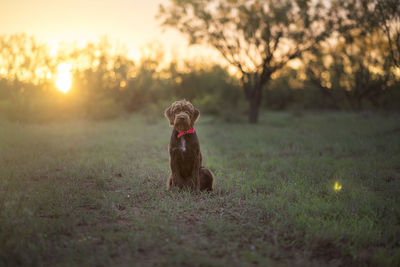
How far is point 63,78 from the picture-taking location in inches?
737

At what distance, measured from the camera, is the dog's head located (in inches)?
171

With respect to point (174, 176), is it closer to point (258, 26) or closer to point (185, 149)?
point (185, 149)

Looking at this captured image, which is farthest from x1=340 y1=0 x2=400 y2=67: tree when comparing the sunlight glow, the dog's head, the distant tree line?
the sunlight glow

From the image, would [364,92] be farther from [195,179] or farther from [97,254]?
[97,254]

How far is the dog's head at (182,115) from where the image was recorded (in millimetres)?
4344

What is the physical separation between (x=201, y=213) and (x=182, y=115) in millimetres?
1601

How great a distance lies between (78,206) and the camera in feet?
14.2

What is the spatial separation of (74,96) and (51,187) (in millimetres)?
17110

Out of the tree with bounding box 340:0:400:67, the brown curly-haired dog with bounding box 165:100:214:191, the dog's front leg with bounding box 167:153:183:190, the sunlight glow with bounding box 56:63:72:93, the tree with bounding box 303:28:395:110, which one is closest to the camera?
the brown curly-haired dog with bounding box 165:100:214:191

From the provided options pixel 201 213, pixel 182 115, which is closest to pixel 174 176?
pixel 201 213

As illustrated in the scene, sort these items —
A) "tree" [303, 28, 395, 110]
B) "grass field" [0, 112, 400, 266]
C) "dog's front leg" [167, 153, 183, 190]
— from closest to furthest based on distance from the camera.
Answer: "grass field" [0, 112, 400, 266] < "dog's front leg" [167, 153, 183, 190] < "tree" [303, 28, 395, 110]

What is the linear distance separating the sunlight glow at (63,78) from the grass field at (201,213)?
11259 millimetres

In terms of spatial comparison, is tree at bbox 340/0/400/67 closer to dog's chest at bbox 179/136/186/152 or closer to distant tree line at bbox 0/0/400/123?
distant tree line at bbox 0/0/400/123

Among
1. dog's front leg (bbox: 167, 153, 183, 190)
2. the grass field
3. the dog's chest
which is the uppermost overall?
the dog's chest
